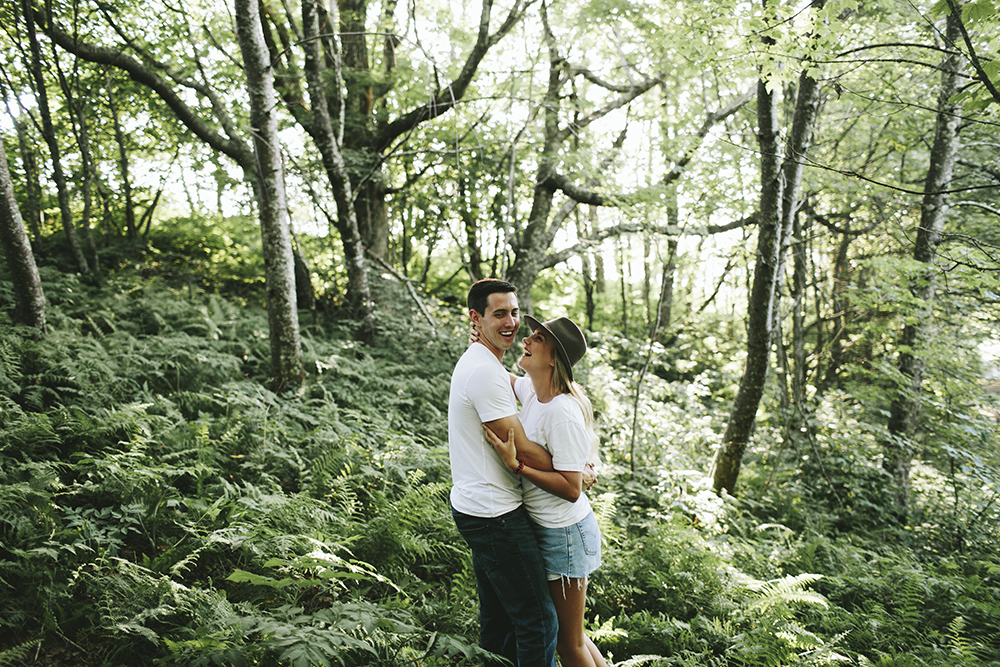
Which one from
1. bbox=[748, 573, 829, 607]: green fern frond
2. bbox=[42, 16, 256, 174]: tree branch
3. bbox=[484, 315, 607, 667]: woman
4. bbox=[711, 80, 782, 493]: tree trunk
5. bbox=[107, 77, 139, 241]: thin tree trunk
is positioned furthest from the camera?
bbox=[107, 77, 139, 241]: thin tree trunk

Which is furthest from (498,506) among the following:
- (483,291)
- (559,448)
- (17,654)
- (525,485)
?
(17,654)

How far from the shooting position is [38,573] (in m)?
2.98

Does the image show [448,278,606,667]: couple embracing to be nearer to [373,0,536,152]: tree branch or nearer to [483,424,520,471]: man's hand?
[483,424,520,471]: man's hand

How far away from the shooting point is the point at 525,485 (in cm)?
275

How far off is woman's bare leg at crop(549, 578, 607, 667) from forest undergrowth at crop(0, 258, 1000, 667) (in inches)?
24.9

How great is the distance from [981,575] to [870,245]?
8842 mm

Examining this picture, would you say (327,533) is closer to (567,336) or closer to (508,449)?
(508,449)

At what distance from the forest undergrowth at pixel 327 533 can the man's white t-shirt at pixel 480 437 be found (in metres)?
0.77

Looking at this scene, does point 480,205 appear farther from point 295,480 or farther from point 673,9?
point 295,480

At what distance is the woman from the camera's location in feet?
8.54

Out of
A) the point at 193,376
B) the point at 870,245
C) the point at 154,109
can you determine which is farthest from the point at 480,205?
the point at 870,245

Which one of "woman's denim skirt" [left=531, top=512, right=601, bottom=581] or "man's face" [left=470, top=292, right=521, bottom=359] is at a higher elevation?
"man's face" [left=470, top=292, right=521, bottom=359]

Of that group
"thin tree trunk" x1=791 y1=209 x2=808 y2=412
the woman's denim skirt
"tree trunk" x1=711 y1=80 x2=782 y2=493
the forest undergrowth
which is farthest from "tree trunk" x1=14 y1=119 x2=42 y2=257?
"thin tree trunk" x1=791 y1=209 x2=808 y2=412

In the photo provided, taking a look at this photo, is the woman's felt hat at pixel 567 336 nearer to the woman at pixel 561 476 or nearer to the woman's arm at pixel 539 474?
the woman at pixel 561 476
